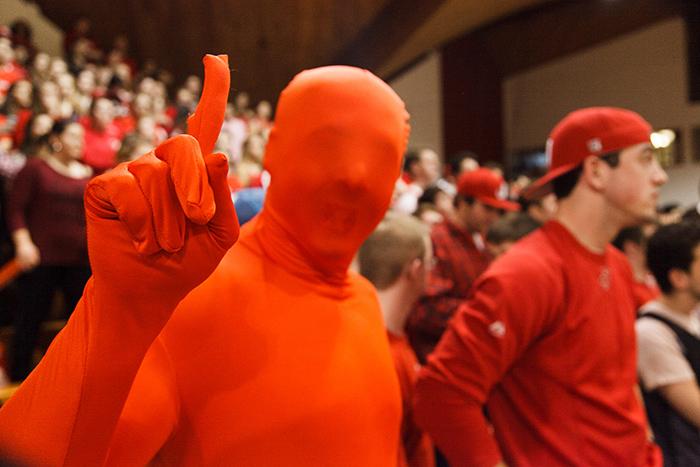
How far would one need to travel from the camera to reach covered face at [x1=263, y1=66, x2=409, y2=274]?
3.50 ft

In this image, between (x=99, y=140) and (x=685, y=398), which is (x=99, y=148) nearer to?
(x=99, y=140)

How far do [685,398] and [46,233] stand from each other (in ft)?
8.82

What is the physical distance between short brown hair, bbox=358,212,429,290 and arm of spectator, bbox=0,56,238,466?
3.68 ft

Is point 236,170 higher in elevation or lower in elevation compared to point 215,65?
lower

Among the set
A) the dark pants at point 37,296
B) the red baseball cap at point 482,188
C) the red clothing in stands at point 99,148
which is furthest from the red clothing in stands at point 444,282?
the red clothing in stands at point 99,148

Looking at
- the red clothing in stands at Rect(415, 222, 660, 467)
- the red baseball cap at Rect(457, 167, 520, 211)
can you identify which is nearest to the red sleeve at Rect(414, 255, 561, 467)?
the red clothing in stands at Rect(415, 222, 660, 467)

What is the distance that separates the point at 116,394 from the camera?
74 centimetres

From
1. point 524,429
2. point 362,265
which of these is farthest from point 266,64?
point 524,429

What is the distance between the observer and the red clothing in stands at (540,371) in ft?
5.41

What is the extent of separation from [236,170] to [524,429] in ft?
9.29

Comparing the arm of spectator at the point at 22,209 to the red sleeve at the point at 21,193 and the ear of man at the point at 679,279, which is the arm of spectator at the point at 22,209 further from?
the ear of man at the point at 679,279

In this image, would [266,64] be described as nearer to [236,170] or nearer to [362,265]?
[362,265]

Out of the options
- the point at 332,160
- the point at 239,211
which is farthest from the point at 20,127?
the point at 332,160

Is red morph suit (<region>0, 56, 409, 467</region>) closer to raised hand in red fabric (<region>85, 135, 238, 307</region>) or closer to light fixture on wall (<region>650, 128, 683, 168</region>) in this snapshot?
raised hand in red fabric (<region>85, 135, 238, 307</region>)
